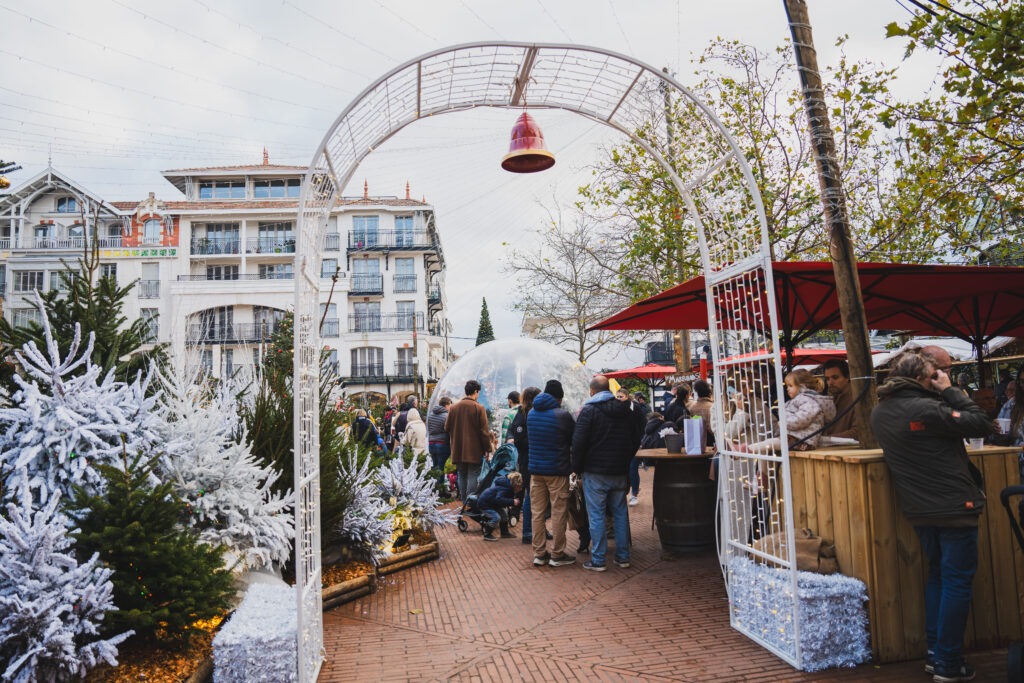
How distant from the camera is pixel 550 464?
6.90m

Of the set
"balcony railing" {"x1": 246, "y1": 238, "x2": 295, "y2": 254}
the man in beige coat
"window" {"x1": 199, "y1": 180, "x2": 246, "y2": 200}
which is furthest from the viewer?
"window" {"x1": 199, "y1": 180, "x2": 246, "y2": 200}

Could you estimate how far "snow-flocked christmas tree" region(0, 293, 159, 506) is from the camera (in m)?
3.97

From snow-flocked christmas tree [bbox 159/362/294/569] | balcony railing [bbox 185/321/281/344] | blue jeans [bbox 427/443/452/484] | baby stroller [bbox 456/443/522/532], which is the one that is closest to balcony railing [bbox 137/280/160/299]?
balcony railing [bbox 185/321/281/344]

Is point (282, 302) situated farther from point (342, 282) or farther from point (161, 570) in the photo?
point (161, 570)

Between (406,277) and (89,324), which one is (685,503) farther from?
(406,277)

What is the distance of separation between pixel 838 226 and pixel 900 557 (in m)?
2.42

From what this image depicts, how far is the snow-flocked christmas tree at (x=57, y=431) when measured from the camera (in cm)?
397

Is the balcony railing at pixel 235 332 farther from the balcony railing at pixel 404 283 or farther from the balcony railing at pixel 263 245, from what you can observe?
the balcony railing at pixel 404 283

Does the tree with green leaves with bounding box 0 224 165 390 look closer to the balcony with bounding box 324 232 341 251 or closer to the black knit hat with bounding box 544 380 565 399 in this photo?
the black knit hat with bounding box 544 380 565 399

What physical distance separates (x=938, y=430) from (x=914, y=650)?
1.49m

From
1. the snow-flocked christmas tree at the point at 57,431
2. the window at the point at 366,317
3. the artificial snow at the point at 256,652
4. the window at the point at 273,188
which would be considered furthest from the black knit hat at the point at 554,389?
the window at the point at 273,188

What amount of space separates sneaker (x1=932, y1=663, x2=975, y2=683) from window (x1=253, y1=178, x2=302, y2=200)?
48002mm

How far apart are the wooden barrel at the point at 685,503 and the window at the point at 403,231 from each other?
129ft

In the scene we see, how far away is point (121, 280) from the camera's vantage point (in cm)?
4088
